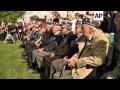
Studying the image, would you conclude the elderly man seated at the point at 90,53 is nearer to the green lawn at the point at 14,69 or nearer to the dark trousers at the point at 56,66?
the dark trousers at the point at 56,66

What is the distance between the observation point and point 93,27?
4.96 metres

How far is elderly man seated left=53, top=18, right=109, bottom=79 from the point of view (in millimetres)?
4668

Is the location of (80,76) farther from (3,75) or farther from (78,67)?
(3,75)

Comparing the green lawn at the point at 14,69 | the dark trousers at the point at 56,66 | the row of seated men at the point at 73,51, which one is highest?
the row of seated men at the point at 73,51

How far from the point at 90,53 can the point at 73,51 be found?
1466mm

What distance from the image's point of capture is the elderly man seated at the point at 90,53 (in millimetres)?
4668

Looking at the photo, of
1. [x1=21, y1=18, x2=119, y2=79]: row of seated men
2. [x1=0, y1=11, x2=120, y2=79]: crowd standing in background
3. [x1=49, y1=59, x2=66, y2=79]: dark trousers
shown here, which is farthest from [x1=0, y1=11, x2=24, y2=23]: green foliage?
[x1=49, y1=59, x2=66, y2=79]: dark trousers

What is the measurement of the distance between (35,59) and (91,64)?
11.6 feet

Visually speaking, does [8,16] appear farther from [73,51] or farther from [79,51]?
[79,51]

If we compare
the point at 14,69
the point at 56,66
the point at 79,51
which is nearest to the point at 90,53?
the point at 79,51

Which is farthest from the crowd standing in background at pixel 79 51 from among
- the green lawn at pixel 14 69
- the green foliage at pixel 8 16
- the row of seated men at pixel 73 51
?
the green foliage at pixel 8 16

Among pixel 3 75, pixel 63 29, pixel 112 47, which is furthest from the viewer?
pixel 3 75

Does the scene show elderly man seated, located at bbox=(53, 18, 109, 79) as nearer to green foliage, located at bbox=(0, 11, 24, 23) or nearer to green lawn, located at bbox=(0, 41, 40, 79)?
green lawn, located at bbox=(0, 41, 40, 79)
